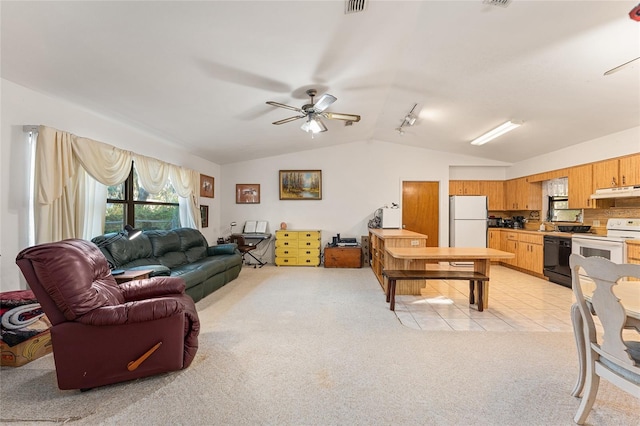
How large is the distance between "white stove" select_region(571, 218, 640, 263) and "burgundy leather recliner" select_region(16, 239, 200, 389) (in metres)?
5.45

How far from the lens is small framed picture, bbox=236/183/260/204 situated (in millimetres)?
6742

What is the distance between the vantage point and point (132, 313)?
1.89m

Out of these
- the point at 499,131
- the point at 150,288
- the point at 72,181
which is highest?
the point at 499,131

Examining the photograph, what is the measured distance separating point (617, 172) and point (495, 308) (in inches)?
114

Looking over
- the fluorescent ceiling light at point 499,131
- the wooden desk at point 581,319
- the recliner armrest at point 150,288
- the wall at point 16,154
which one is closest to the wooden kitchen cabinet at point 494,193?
the fluorescent ceiling light at point 499,131

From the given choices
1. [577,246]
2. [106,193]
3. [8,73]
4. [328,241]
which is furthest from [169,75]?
[577,246]

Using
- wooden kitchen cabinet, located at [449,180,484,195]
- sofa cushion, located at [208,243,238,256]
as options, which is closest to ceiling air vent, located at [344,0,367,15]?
sofa cushion, located at [208,243,238,256]

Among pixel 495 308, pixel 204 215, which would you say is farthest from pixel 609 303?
pixel 204 215

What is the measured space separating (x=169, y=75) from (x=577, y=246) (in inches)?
245

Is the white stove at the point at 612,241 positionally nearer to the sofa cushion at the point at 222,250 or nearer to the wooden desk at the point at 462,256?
the wooden desk at the point at 462,256

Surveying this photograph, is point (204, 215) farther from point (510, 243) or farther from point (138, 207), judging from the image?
point (510, 243)

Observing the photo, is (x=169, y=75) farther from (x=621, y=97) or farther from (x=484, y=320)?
(x=621, y=97)

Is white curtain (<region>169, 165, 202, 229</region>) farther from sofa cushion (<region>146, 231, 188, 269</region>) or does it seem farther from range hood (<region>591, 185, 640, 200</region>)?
range hood (<region>591, 185, 640, 200</region>)

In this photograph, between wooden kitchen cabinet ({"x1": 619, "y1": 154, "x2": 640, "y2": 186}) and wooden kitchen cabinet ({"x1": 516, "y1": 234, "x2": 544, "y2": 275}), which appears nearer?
wooden kitchen cabinet ({"x1": 619, "y1": 154, "x2": 640, "y2": 186})
